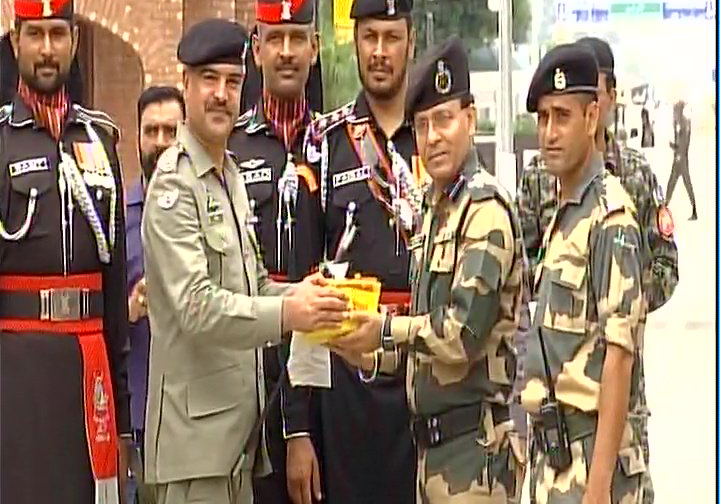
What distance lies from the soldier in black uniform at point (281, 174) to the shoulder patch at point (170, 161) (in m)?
0.52

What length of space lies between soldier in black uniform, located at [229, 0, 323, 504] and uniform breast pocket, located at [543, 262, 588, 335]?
1008 millimetres

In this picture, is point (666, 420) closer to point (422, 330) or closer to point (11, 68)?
point (422, 330)

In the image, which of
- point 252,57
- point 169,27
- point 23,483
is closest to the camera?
point 23,483

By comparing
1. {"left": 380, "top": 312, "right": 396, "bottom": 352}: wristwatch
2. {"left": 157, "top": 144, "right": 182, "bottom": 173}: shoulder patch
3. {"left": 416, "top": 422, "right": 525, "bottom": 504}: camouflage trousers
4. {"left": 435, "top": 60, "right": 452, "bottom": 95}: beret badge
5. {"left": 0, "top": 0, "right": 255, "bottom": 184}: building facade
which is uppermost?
{"left": 0, "top": 0, "right": 255, "bottom": 184}: building facade

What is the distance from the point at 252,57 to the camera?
473 centimetres

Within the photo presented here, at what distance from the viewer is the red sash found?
3963 millimetres

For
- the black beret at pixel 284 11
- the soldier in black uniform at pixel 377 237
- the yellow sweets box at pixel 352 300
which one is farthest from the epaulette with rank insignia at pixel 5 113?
the yellow sweets box at pixel 352 300

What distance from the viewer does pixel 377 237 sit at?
4.16m

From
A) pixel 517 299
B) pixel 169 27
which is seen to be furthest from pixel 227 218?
pixel 169 27

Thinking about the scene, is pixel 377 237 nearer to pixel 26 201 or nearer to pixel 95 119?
pixel 95 119

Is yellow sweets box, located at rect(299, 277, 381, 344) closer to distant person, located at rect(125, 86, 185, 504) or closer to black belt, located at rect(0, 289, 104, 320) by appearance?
black belt, located at rect(0, 289, 104, 320)

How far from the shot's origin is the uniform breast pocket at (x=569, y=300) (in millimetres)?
3305

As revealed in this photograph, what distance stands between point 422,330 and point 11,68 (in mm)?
1538

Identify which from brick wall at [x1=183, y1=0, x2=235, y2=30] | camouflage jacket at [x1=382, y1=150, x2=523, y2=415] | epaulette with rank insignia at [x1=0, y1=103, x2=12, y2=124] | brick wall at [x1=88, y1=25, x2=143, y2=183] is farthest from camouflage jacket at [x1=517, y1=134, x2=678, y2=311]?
brick wall at [x1=88, y1=25, x2=143, y2=183]
